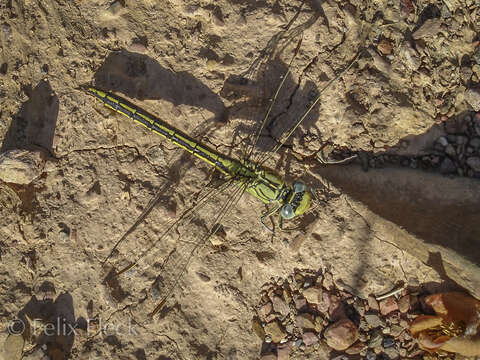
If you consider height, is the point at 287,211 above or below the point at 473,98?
below

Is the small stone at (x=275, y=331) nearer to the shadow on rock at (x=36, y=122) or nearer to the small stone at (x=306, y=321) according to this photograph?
the small stone at (x=306, y=321)

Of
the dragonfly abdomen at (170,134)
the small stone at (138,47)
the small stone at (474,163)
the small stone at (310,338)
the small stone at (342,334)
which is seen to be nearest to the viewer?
the small stone at (342,334)

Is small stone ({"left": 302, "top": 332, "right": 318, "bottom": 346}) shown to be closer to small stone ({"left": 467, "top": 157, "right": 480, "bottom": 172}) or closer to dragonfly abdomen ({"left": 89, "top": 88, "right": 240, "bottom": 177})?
dragonfly abdomen ({"left": 89, "top": 88, "right": 240, "bottom": 177})

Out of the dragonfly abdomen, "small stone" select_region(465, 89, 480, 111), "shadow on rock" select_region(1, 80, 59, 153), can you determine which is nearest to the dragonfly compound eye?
the dragonfly abdomen

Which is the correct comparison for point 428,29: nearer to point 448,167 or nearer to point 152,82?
point 448,167

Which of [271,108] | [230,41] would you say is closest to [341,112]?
[271,108]

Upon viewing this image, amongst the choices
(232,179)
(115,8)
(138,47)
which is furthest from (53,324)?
(115,8)

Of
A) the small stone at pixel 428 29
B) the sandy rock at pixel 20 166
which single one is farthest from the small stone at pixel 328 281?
the sandy rock at pixel 20 166
